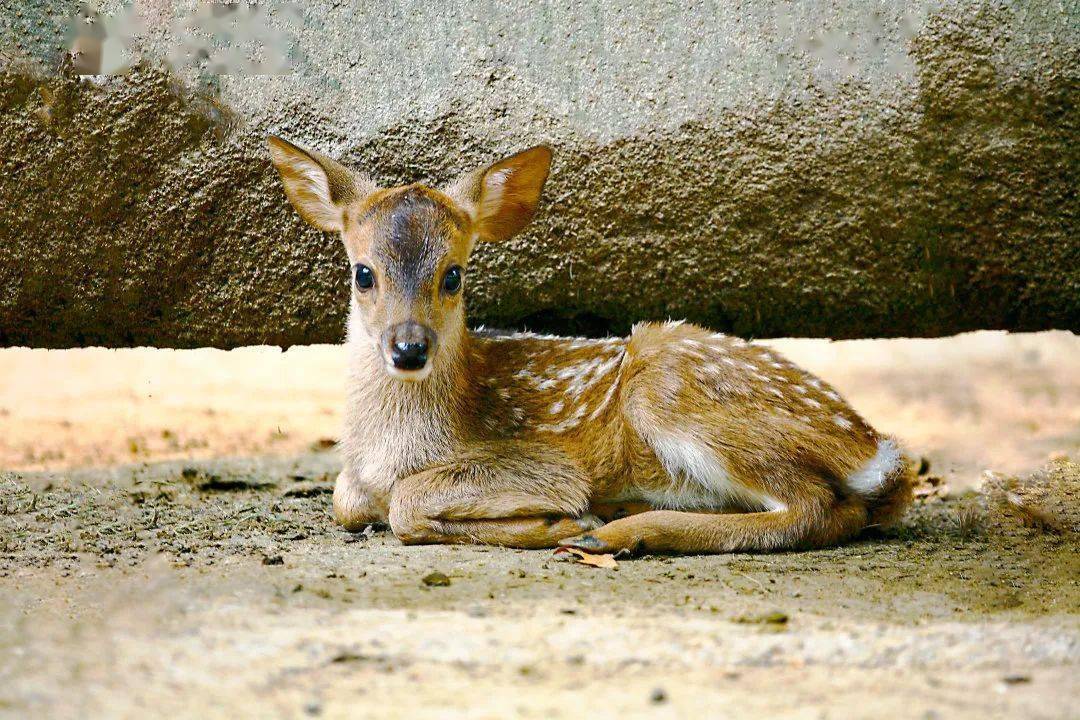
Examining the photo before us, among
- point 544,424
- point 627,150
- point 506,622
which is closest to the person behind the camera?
point 506,622

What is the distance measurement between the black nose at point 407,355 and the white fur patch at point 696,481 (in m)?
1.11

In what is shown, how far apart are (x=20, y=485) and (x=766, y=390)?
3.80 metres

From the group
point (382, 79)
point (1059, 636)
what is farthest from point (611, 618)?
point (382, 79)

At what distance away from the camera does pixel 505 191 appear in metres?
5.20

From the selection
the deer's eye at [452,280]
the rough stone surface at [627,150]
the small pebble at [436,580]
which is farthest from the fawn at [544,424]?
the small pebble at [436,580]

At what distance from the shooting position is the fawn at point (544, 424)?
15.5ft

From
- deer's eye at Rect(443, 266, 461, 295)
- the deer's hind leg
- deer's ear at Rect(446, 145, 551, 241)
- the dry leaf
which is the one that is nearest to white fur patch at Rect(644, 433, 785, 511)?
the deer's hind leg

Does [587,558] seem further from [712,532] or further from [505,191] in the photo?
[505,191]

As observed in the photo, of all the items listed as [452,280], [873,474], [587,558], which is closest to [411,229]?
[452,280]

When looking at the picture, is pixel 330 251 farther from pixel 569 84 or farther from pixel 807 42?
pixel 807 42

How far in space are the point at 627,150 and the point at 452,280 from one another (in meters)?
1.18

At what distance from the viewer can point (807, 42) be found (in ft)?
17.9

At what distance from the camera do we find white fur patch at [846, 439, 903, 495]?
4.88m

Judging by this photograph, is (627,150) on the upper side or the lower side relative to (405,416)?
upper
